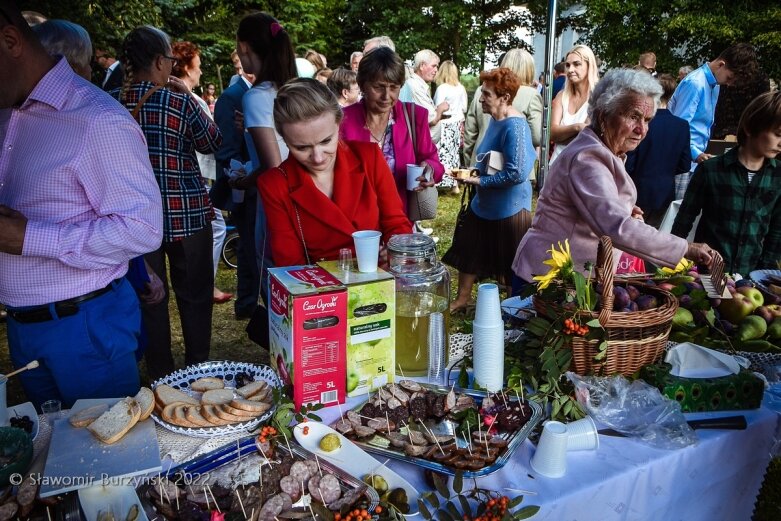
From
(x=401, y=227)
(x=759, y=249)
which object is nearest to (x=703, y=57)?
(x=759, y=249)

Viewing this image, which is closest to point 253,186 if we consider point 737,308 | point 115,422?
point 115,422

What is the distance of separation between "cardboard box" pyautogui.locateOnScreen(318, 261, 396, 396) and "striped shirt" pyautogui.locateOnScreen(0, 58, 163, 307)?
60cm

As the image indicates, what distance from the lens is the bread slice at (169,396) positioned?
145 cm

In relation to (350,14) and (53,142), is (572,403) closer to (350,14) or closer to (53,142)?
(53,142)

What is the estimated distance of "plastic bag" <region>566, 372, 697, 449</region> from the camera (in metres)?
1.43

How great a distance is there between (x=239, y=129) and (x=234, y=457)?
277 centimetres

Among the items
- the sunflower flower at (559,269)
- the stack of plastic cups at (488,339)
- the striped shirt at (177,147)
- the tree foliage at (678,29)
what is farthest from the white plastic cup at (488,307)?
the tree foliage at (678,29)

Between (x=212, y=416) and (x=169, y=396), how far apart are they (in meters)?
0.16

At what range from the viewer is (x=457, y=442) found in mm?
1372

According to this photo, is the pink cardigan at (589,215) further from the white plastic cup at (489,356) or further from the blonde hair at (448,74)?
the blonde hair at (448,74)

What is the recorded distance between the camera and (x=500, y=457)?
1287 mm

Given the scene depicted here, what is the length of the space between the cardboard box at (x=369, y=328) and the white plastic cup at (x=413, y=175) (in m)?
1.65

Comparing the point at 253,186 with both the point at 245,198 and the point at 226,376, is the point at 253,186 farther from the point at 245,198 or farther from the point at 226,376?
the point at 226,376

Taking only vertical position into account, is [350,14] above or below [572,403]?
above
